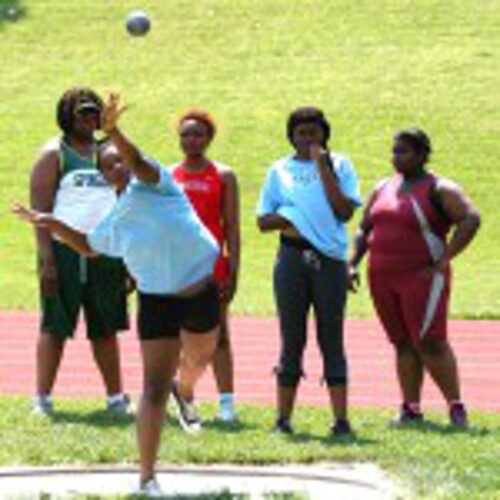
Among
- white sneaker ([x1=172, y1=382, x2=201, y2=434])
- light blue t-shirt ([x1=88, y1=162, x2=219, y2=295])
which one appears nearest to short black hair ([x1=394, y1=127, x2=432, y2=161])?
white sneaker ([x1=172, y1=382, x2=201, y2=434])

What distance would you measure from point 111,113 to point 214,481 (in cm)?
194

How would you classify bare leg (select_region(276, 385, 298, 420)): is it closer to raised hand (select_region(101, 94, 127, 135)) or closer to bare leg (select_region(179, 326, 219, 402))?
bare leg (select_region(179, 326, 219, 402))

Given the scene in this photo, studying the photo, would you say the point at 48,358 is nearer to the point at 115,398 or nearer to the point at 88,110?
the point at 115,398

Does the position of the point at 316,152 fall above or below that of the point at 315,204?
above

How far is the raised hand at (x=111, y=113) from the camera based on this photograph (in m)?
8.70

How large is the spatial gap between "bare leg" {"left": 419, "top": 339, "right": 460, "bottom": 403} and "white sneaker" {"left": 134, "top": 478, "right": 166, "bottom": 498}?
3.08m

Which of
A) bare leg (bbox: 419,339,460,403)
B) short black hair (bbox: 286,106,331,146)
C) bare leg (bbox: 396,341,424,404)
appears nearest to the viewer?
short black hair (bbox: 286,106,331,146)

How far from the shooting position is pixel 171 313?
9.36m

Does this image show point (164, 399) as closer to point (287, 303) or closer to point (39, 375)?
point (287, 303)

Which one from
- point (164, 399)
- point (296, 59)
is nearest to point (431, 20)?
point (296, 59)

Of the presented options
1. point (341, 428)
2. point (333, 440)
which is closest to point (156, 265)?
point (333, 440)

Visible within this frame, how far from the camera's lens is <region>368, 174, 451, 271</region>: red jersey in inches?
464

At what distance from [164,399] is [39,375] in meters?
3.11

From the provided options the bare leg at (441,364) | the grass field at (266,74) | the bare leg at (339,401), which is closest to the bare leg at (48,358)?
the bare leg at (339,401)
